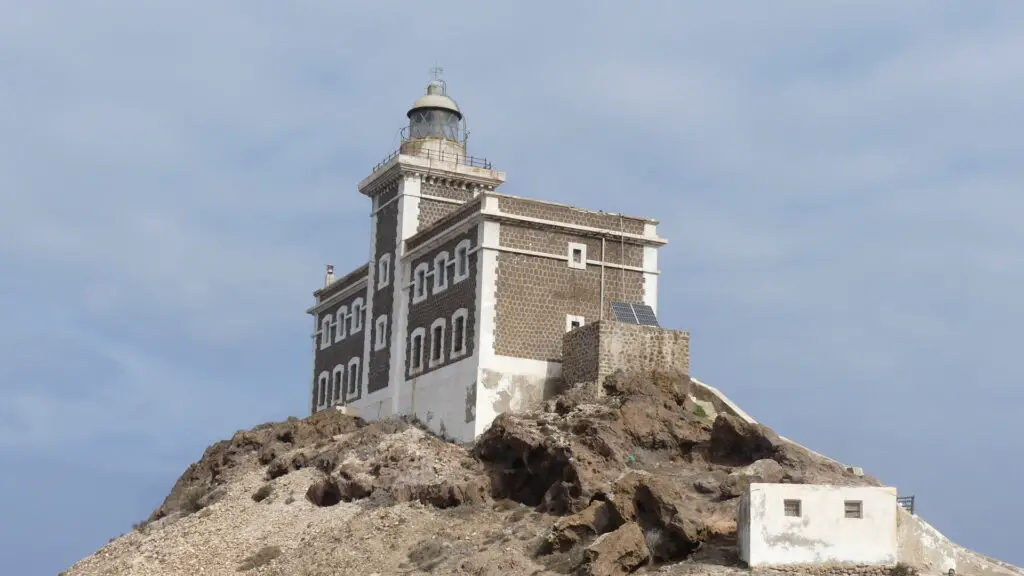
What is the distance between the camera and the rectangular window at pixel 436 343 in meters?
54.2

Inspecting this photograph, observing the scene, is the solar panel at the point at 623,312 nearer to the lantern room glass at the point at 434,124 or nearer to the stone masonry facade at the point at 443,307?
the stone masonry facade at the point at 443,307

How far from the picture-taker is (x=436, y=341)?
54.6 metres

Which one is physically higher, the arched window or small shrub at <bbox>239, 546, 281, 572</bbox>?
the arched window

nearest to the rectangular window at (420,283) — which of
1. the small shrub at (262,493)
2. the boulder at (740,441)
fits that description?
the small shrub at (262,493)

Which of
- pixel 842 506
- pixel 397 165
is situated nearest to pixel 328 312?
pixel 397 165

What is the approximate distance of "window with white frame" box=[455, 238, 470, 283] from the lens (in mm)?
53219

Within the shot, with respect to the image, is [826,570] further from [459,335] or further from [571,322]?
[459,335]

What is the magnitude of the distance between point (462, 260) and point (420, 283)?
3.30 metres

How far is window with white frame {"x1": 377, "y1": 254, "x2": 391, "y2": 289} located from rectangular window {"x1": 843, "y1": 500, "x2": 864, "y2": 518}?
23849 mm

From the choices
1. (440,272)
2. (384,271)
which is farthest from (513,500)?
(384,271)

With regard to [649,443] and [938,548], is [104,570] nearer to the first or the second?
[649,443]

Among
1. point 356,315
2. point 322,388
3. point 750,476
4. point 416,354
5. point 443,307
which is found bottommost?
point 750,476

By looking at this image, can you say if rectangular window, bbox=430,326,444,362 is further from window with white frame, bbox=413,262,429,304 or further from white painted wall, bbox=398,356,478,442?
window with white frame, bbox=413,262,429,304

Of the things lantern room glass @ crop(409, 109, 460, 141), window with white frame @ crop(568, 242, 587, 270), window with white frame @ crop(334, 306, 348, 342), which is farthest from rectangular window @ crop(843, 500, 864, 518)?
window with white frame @ crop(334, 306, 348, 342)
